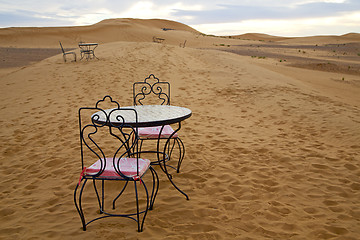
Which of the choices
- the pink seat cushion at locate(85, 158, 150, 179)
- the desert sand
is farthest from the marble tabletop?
the desert sand

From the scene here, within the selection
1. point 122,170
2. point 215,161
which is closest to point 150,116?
point 122,170

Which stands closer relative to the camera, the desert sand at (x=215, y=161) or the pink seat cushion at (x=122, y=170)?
the pink seat cushion at (x=122, y=170)

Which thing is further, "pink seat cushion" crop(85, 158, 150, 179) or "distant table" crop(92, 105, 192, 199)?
"distant table" crop(92, 105, 192, 199)

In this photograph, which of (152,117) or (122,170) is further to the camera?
(152,117)

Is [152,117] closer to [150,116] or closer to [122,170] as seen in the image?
[150,116]

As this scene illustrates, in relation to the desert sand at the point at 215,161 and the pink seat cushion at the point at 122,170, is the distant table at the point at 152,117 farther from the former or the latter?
the desert sand at the point at 215,161

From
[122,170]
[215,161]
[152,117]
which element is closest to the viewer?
[122,170]

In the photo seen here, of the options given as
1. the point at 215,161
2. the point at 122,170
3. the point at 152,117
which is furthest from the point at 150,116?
the point at 215,161

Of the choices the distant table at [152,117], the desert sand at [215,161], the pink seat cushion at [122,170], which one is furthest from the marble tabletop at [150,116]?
the desert sand at [215,161]

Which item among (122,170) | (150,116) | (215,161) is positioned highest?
(150,116)

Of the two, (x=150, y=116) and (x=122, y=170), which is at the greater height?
(x=150, y=116)

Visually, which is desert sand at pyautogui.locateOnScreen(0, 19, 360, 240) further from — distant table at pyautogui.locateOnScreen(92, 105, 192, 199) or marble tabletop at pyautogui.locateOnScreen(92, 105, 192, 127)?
marble tabletop at pyautogui.locateOnScreen(92, 105, 192, 127)

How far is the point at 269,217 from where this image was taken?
265 cm

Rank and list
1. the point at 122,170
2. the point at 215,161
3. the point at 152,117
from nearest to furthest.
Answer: the point at 122,170
the point at 152,117
the point at 215,161
